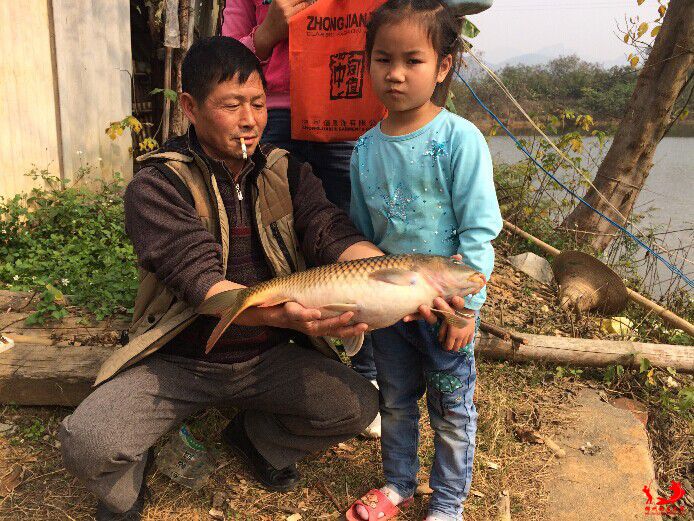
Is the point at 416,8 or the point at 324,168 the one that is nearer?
the point at 416,8

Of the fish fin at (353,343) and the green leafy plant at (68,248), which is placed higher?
the fish fin at (353,343)

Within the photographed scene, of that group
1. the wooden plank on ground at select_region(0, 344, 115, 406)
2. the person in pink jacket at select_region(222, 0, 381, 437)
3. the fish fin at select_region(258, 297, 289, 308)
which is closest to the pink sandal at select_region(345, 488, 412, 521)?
the person in pink jacket at select_region(222, 0, 381, 437)

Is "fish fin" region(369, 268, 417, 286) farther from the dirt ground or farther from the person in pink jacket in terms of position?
the dirt ground

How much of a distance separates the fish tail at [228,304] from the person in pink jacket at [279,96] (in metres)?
1.13

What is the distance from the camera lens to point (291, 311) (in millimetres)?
2268

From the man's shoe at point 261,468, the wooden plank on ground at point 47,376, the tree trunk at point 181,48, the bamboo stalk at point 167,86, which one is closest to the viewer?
the man's shoe at point 261,468

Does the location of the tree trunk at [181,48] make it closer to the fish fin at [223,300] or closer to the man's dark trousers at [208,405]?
the man's dark trousers at [208,405]

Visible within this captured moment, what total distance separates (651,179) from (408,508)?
10.8m

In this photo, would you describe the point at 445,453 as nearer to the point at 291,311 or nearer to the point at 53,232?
the point at 291,311

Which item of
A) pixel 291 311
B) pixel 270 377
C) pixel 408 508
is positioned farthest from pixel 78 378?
pixel 408 508

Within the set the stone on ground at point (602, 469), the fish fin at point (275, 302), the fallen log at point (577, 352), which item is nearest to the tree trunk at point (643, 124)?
the fallen log at point (577, 352)

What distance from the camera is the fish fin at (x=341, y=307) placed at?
2223 mm

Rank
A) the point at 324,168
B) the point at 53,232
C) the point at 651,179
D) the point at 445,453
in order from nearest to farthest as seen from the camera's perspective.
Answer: the point at 445,453, the point at 324,168, the point at 53,232, the point at 651,179

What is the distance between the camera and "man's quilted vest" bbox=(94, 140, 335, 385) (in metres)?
2.51
